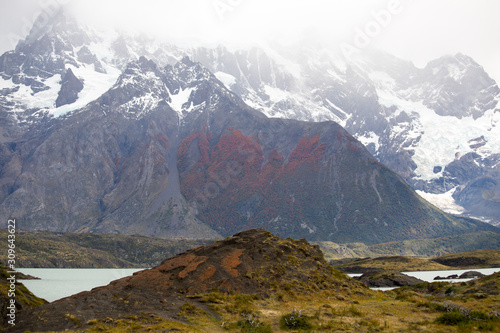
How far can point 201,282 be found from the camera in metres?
45.5

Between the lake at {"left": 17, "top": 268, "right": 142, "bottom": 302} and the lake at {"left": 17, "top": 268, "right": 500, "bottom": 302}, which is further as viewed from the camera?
the lake at {"left": 17, "top": 268, "right": 500, "bottom": 302}

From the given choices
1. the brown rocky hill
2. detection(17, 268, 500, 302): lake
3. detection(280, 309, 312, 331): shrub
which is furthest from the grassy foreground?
detection(17, 268, 500, 302): lake

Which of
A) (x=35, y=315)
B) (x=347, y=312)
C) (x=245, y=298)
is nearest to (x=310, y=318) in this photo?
(x=347, y=312)

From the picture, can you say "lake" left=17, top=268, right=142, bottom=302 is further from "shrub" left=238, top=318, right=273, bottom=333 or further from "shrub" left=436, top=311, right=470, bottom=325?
"shrub" left=436, top=311, right=470, bottom=325

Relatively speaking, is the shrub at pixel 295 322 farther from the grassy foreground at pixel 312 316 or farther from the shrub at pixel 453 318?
the shrub at pixel 453 318

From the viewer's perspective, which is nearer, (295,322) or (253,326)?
(253,326)

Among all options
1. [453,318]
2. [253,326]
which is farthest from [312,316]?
[453,318]

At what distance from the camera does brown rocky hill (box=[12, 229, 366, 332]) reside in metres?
32.6

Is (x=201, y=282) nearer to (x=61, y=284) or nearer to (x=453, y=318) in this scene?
(x=453, y=318)

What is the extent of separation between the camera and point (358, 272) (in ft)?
582

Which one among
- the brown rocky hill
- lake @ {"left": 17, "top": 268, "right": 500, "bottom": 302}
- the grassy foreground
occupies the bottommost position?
lake @ {"left": 17, "top": 268, "right": 500, "bottom": 302}

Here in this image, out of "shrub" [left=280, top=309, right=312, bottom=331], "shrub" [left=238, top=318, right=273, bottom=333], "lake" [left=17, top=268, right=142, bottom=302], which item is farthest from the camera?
"lake" [left=17, top=268, right=142, bottom=302]

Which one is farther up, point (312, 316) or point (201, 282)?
point (201, 282)

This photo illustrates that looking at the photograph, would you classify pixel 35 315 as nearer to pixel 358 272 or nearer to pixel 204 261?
pixel 204 261
